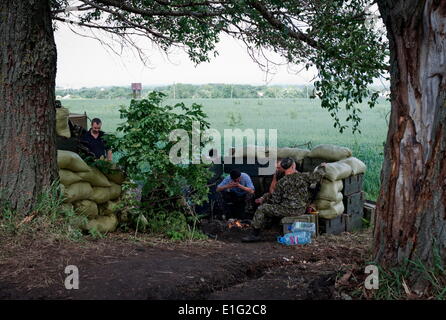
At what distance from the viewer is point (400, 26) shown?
15.9 feet

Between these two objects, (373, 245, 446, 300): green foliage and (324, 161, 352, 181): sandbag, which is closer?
(373, 245, 446, 300): green foliage

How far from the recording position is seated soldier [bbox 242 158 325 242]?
8344 millimetres

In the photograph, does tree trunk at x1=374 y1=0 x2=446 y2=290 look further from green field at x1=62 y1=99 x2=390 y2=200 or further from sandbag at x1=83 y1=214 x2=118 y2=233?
green field at x1=62 y1=99 x2=390 y2=200

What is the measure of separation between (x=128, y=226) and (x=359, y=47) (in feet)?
12.2

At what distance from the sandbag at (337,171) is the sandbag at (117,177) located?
2.86 meters

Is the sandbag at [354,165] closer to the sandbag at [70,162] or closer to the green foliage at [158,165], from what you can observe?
the green foliage at [158,165]

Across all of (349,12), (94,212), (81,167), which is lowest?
(94,212)

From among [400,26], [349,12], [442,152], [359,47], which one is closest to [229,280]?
[442,152]

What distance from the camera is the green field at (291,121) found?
19356 millimetres

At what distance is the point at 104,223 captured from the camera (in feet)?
25.7

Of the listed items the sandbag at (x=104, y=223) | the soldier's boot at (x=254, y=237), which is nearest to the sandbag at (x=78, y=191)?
the sandbag at (x=104, y=223)

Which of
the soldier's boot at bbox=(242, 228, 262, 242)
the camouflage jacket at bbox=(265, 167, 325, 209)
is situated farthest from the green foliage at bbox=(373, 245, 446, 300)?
the soldier's boot at bbox=(242, 228, 262, 242)

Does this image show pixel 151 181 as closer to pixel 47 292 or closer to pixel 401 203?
pixel 47 292

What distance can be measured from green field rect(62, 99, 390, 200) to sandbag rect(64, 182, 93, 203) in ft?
28.1
